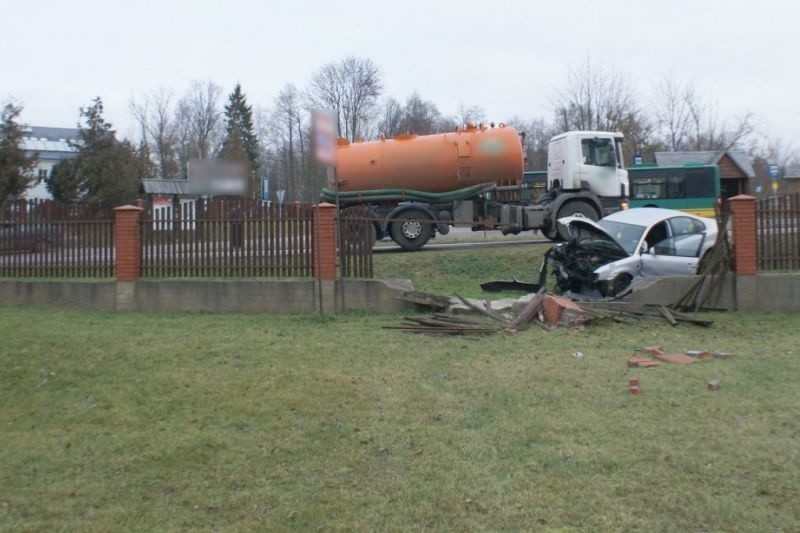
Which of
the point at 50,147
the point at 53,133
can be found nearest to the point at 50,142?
the point at 50,147

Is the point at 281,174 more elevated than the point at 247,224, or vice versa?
the point at 281,174

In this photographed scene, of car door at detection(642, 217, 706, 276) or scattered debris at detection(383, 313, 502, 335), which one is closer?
scattered debris at detection(383, 313, 502, 335)

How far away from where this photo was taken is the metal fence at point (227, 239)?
13.3 m

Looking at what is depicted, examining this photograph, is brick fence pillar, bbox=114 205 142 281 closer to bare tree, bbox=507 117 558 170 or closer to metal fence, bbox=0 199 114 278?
metal fence, bbox=0 199 114 278

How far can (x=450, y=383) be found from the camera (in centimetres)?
776

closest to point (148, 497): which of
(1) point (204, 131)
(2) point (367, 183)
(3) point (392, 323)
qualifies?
(3) point (392, 323)

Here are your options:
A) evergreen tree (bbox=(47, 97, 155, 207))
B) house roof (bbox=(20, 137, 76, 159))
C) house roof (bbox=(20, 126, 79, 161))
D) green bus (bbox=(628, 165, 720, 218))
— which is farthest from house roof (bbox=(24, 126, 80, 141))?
green bus (bbox=(628, 165, 720, 218))

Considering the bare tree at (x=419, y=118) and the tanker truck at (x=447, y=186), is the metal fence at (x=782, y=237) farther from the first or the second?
the bare tree at (x=419, y=118)

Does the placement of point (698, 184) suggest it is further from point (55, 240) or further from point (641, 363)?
point (55, 240)

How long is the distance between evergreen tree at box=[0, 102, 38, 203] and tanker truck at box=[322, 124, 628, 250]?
19213mm

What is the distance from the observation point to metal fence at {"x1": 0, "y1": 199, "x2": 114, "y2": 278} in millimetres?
14133

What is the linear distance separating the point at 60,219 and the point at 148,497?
11.3 metres

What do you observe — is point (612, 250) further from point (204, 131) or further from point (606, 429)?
point (204, 131)

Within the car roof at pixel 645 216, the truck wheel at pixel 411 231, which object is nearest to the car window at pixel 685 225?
the car roof at pixel 645 216
